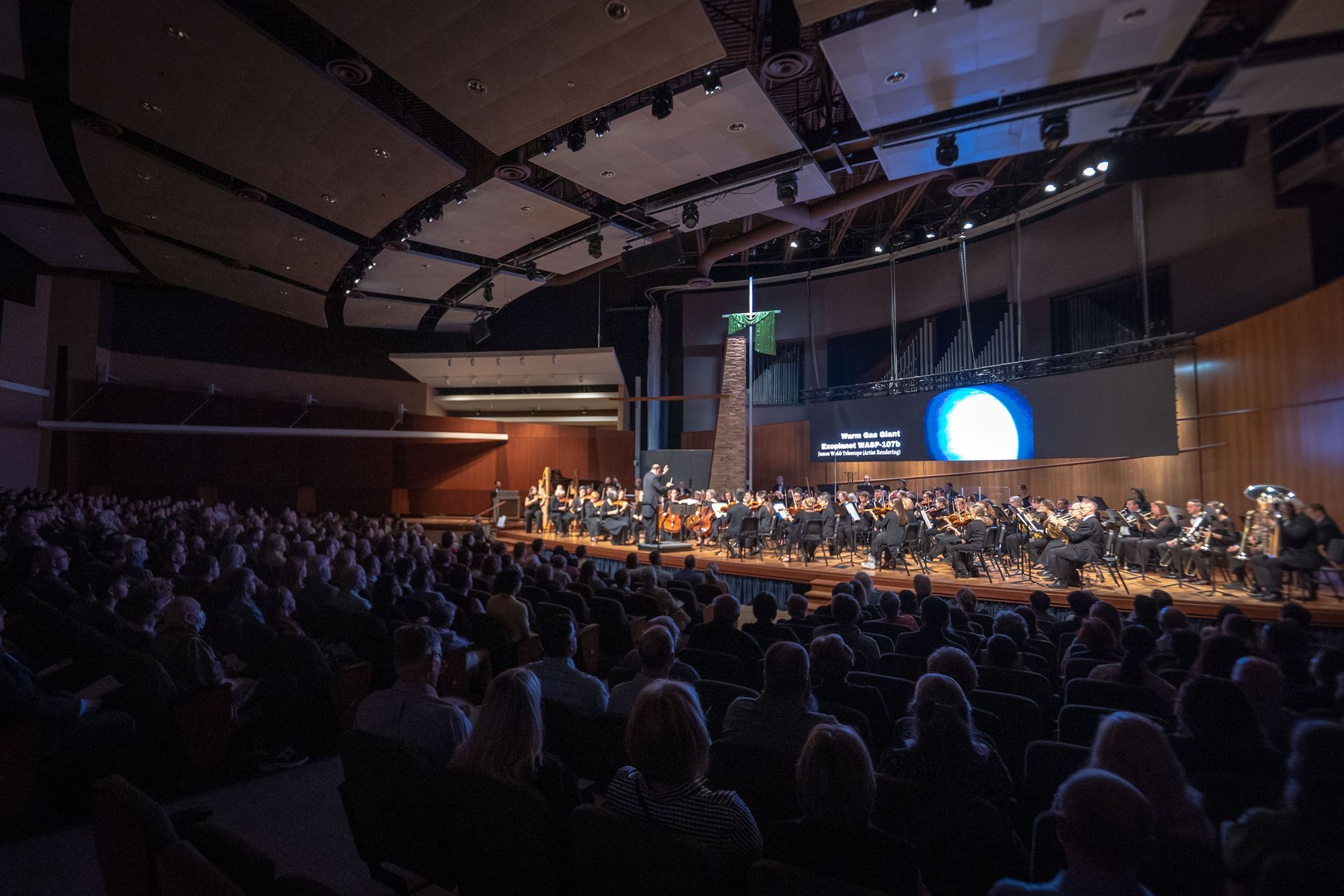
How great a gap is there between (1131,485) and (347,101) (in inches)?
483

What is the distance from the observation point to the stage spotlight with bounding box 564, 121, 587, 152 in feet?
23.7

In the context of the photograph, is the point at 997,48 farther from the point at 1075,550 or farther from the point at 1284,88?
the point at 1075,550

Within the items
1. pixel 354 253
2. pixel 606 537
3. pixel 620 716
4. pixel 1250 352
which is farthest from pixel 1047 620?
pixel 354 253

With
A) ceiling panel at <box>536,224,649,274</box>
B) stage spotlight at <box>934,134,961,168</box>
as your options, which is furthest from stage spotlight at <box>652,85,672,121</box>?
ceiling panel at <box>536,224,649,274</box>

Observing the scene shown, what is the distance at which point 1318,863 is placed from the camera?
4.07ft

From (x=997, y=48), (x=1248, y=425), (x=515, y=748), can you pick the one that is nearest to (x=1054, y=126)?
(x=997, y=48)

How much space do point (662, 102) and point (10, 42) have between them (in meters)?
5.51

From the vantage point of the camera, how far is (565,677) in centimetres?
309

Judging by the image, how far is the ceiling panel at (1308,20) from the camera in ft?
17.1

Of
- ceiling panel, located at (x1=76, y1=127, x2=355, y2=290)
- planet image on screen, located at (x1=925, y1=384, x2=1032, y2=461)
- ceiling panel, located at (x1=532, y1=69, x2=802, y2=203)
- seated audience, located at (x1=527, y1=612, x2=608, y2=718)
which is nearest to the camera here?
seated audience, located at (x1=527, y1=612, x2=608, y2=718)

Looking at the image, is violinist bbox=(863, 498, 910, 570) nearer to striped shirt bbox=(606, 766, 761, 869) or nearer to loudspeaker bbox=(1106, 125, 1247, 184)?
loudspeaker bbox=(1106, 125, 1247, 184)

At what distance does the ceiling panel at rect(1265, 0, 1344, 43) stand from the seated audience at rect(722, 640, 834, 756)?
6675 mm

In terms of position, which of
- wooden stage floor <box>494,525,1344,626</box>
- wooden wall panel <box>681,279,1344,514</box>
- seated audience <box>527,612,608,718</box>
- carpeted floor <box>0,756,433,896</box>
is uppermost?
wooden wall panel <box>681,279,1344,514</box>

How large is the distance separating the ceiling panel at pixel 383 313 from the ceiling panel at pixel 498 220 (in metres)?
3.65
